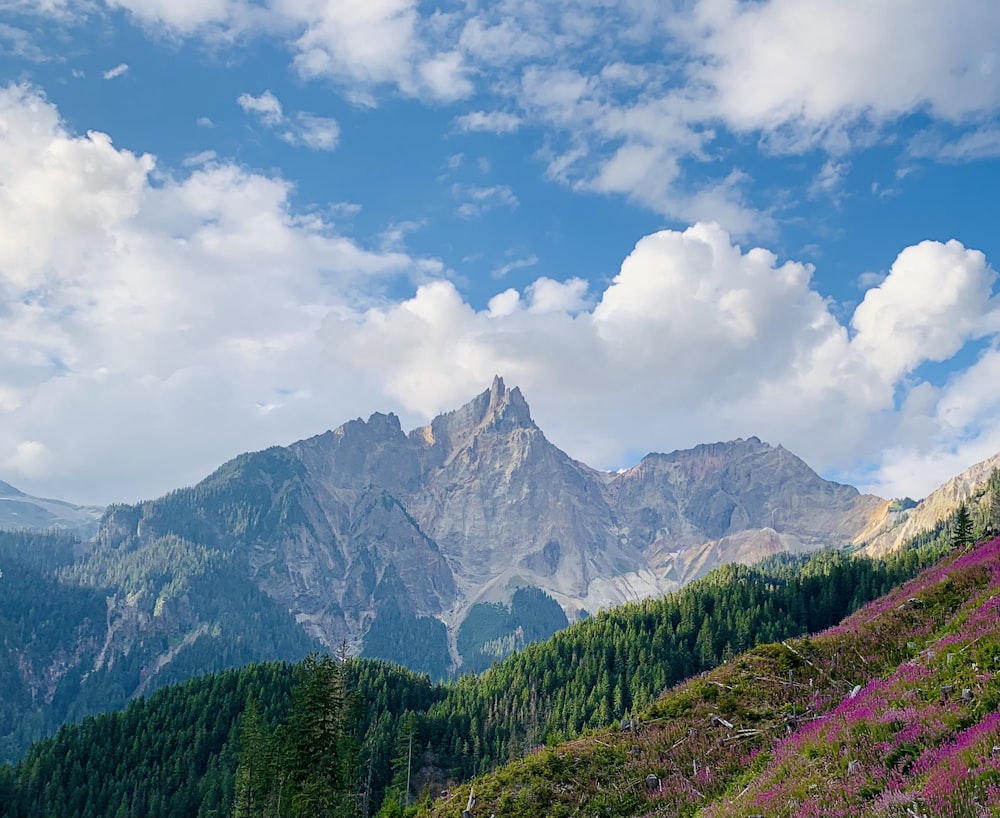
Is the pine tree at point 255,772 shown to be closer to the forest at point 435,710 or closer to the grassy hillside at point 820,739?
the forest at point 435,710

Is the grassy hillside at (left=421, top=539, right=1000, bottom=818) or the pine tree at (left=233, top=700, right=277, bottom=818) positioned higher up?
the grassy hillside at (left=421, top=539, right=1000, bottom=818)

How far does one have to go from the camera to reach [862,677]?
28.7 meters

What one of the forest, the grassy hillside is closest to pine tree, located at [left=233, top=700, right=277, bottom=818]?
the forest

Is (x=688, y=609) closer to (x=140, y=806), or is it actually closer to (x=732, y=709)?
(x=140, y=806)

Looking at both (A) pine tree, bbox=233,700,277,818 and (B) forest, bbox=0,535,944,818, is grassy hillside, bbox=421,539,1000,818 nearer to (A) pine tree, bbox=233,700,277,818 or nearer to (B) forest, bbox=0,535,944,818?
(A) pine tree, bbox=233,700,277,818

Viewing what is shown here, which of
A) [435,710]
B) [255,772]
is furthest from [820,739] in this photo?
[435,710]

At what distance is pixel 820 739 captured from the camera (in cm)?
2019

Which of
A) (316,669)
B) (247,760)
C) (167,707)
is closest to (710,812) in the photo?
(316,669)

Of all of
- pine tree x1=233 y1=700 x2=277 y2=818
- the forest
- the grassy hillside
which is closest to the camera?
the grassy hillside

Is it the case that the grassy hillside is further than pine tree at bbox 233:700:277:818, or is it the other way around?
pine tree at bbox 233:700:277:818

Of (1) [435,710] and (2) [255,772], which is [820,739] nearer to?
(2) [255,772]

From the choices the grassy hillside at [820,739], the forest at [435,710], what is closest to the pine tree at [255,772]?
the forest at [435,710]

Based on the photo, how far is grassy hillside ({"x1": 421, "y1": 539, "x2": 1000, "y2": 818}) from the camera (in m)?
15.3

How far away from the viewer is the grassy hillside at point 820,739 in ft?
50.3
